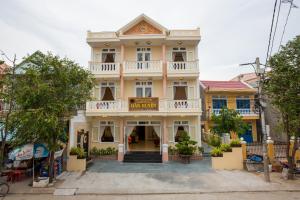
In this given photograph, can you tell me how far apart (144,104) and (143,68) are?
116 inches

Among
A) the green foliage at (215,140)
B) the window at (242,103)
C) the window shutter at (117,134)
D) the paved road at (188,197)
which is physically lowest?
the paved road at (188,197)

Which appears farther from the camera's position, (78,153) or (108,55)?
(108,55)

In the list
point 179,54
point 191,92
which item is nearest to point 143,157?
point 191,92

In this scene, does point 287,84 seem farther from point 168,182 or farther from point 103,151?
point 103,151

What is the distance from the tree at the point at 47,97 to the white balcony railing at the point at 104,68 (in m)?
5.18

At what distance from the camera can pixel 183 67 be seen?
1517 centimetres

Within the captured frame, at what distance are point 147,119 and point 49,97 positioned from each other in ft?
26.1

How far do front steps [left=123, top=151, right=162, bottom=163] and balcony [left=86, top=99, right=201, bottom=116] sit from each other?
3.05m

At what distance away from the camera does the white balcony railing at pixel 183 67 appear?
14953 millimetres

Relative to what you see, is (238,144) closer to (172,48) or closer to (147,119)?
(147,119)

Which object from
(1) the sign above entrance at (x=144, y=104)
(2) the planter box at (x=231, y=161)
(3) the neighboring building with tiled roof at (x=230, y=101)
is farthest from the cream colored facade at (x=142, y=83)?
(3) the neighboring building with tiled roof at (x=230, y=101)

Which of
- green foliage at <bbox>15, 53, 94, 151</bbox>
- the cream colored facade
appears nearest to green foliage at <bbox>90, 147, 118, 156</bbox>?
the cream colored facade

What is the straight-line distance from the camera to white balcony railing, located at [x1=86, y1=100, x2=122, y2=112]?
14320 mm

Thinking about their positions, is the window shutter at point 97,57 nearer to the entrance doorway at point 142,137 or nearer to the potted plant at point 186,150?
the entrance doorway at point 142,137
